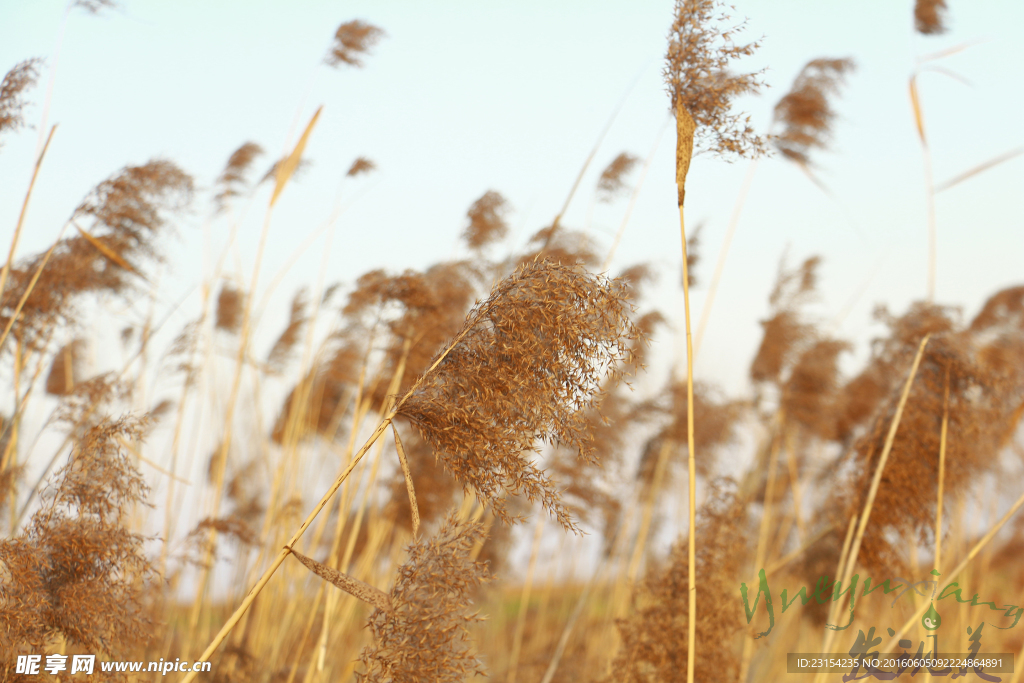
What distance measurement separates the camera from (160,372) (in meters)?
4.18

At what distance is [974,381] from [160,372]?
170 inches

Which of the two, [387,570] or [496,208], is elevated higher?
[496,208]

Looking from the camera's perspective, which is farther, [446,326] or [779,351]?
[779,351]

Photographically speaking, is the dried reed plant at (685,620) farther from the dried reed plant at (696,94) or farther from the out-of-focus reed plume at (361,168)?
the out-of-focus reed plume at (361,168)

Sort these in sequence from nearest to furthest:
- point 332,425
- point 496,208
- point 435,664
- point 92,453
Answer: point 435,664 < point 92,453 < point 496,208 < point 332,425

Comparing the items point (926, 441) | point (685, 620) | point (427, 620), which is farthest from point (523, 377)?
point (926, 441)

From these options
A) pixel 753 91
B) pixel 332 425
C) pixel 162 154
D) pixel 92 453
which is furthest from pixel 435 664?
pixel 332 425

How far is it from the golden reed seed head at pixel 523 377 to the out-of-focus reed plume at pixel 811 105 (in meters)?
3.00

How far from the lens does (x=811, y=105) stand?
436cm

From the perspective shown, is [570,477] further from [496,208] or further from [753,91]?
[753,91]

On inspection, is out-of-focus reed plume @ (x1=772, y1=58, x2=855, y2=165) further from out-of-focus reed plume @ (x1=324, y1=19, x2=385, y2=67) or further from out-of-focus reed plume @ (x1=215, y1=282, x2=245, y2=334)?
out-of-focus reed plume @ (x1=215, y1=282, x2=245, y2=334)

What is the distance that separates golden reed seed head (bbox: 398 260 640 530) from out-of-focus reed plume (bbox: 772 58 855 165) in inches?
118

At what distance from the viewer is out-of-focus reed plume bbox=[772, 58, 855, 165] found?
4262 mm

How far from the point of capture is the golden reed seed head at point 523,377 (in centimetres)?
170
